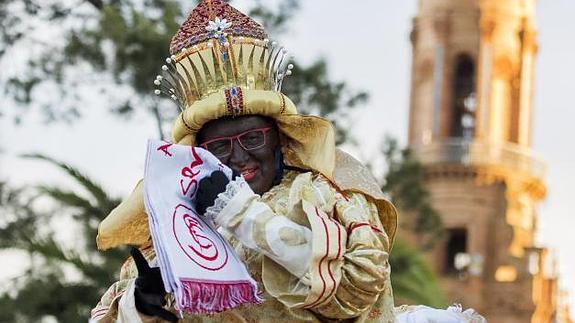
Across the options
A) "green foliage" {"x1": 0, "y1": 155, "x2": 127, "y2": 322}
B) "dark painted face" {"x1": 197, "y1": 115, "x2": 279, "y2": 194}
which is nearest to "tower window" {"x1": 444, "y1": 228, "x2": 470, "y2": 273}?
"green foliage" {"x1": 0, "y1": 155, "x2": 127, "y2": 322}

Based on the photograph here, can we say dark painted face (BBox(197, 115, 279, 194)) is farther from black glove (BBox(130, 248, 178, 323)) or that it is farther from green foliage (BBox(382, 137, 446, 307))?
green foliage (BBox(382, 137, 446, 307))

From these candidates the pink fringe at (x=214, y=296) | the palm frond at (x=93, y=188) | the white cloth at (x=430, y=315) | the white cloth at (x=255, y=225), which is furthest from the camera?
the palm frond at (x=93, y=188)

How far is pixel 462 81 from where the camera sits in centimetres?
5425

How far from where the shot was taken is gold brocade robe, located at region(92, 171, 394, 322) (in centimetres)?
608

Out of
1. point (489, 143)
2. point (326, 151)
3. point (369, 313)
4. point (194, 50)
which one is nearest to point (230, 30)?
point (194, 50)

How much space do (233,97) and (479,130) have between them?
46.6m

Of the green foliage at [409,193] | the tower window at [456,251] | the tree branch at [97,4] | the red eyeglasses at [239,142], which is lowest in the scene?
the red eyeglasses at [239,142]

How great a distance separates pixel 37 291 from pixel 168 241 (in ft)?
39.6

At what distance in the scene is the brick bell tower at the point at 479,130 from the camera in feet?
169

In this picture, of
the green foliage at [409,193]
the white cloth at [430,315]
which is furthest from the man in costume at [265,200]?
the green foliage at [409,193]

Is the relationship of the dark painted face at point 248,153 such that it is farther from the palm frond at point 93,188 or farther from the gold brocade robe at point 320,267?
the palm frond at point 93,188

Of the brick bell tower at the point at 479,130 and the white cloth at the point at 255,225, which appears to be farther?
the brick bell tower at the point at 479,130

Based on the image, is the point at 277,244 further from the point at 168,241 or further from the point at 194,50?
the point at 194,50

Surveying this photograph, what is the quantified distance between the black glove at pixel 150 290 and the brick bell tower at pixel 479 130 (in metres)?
44.2
